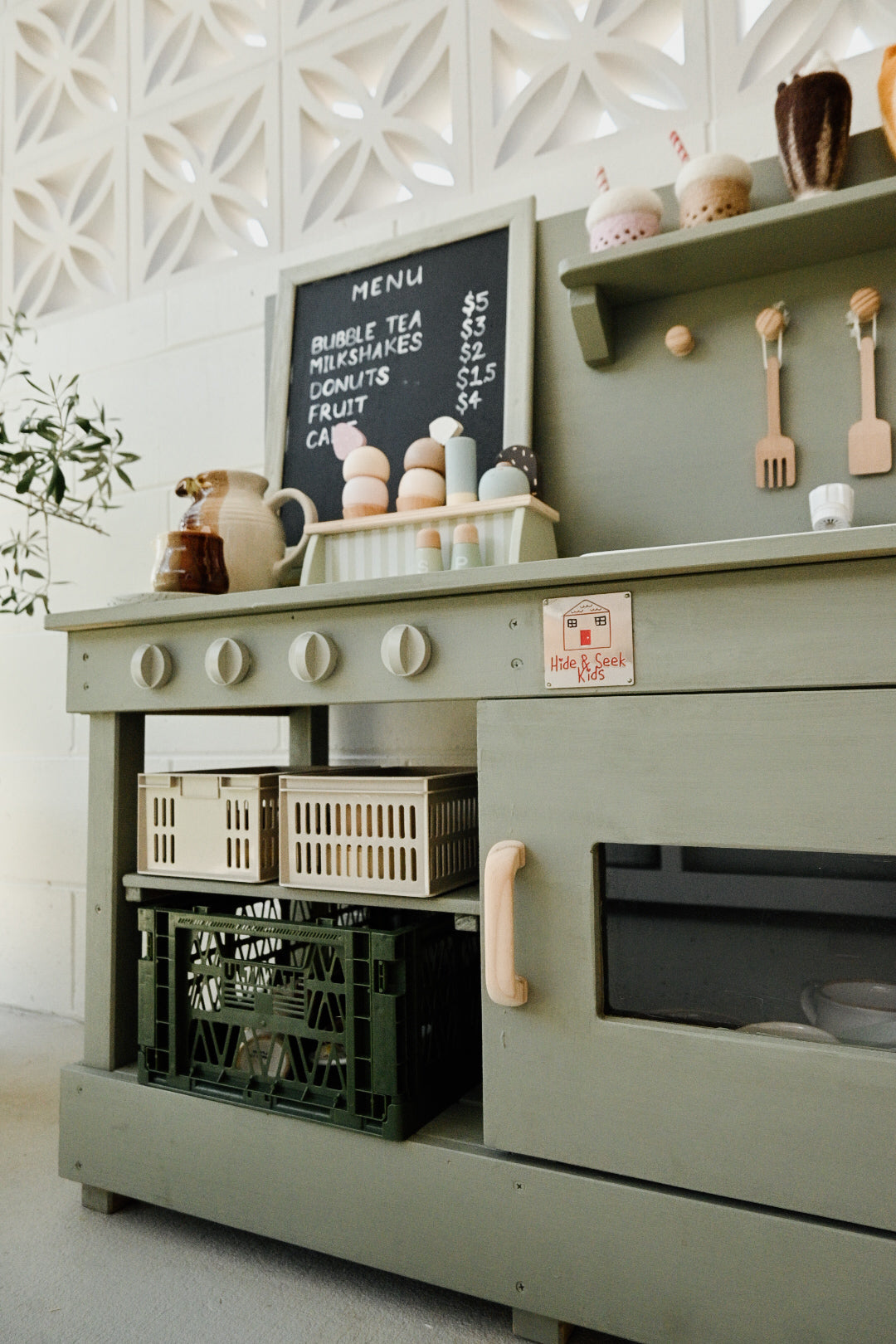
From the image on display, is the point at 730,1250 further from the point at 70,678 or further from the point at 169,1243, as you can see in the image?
the point at 70,678

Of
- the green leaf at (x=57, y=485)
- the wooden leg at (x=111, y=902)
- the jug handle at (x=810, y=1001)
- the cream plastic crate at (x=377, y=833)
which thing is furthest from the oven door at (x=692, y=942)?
the green leaf at (x=57, y=485)

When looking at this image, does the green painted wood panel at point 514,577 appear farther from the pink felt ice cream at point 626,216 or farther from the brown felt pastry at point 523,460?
the pink felt ice cream at point 626,216

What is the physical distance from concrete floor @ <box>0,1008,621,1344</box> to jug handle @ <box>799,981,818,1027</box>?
17.3 inches

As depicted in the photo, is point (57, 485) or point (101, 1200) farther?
point (57, 485)

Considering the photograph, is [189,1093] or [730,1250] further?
[189,1093]

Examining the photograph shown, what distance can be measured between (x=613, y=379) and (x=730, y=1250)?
1207 mm

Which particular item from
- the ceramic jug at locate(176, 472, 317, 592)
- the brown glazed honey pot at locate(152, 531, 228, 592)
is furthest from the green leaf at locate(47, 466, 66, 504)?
the brown glazed honey pot at locate(152, 531, 228, 592)

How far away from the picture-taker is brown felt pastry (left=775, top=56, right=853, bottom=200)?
3.90 ft

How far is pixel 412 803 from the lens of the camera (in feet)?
3.58

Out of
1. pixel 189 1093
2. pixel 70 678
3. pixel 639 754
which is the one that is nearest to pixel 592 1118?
pixel 639 754

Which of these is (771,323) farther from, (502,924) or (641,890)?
(502,924)

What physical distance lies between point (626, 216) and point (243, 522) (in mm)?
765

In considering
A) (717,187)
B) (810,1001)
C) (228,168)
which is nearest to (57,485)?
(228,168)

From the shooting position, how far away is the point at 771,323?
1316 millimetres
